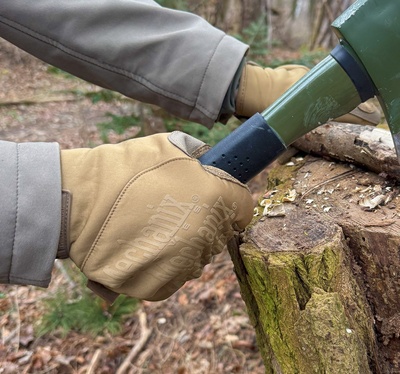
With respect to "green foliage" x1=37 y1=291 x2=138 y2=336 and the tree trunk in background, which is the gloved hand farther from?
the tree trunk in background

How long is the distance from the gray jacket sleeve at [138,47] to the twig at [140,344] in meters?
1.23

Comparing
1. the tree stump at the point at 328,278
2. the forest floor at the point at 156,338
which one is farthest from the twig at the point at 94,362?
the tree stump at the point at 328,278

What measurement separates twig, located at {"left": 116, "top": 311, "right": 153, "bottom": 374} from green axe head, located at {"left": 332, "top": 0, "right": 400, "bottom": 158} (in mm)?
1665

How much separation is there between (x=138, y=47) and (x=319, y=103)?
2.33 feet

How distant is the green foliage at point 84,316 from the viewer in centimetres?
221

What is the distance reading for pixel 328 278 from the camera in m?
1.11

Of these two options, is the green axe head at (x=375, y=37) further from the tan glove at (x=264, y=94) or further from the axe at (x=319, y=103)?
the tan glove at (x=264, y=94)

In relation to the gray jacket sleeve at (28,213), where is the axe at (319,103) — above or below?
above

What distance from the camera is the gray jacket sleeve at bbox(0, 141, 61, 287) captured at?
1.01m

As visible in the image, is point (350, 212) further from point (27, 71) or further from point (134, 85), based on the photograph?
point (27, 71)

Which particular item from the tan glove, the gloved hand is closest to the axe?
the gloved hand

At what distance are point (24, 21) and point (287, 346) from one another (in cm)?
134

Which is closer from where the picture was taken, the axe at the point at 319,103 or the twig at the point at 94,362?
the axe at the point at 319,103

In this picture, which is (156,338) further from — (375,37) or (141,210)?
(375,37)
